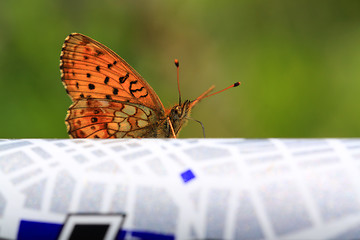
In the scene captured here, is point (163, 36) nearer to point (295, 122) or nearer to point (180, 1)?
point (180, 1)

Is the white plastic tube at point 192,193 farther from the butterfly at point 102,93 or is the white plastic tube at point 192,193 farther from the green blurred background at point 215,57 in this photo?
the green blurred background at point 215,57

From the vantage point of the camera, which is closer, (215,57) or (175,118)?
(175,118)

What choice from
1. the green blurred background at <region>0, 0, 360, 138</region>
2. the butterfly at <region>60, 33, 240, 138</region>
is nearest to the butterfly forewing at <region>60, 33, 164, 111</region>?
the butterfly at <region>60, 33, 240, 138</region>

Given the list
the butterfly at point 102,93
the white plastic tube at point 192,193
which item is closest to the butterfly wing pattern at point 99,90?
the butterfly at point 102,93

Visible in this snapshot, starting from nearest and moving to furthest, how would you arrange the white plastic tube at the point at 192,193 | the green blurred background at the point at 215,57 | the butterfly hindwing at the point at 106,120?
the white plastic tube at the point at 192,193
the butterfly hindwing at the point at 106,120
the green blurred background at the point at 215,57

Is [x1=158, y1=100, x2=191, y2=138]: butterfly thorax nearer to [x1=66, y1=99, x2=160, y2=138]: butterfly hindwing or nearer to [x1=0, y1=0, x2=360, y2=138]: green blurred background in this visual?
[x1=66, y1=99, x2=160, y2=138]: butterfly hindwing

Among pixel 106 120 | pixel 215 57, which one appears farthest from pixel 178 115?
pixel 215 57

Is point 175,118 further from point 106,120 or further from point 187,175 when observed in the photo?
point 187,175
